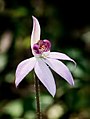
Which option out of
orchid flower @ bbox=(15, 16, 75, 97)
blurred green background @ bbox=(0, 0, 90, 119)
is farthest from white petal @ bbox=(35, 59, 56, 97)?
blurred green background @ bbox=(0, 0, 90, 119)

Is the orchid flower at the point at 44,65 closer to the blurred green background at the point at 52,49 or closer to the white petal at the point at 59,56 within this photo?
the white petal at the point at 59,56

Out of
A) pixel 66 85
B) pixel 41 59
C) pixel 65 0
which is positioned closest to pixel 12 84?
pixel 66 85

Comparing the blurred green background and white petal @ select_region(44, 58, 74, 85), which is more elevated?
white petal @ select_region(44, 58, 74, 85)

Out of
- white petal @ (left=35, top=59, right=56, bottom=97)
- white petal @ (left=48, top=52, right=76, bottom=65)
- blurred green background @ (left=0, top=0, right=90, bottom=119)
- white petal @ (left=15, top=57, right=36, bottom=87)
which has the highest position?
white petal @ (left=48, top=52, right=76, bottom=65)

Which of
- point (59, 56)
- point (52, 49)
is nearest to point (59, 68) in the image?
point (59, 56)

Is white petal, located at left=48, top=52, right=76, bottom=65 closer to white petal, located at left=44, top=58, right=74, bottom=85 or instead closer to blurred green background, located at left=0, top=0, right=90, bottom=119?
white petal, located at left=44, top=58, right=74, bottom=85

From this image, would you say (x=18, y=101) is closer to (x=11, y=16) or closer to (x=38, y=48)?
(x=11, y=16)
